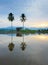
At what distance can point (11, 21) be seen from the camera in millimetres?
86062

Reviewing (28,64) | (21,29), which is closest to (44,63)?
(28,64)

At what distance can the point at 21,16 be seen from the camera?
283 ft

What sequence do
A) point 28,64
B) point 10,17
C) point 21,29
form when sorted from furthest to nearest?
1. point 21,29
2. point 10,17
3. point 28,64

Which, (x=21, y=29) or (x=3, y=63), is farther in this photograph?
(x=21, y=29)

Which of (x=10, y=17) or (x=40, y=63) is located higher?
(x=10, y=17)

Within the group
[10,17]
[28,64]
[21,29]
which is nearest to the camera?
[28,64]

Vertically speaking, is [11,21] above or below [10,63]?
above

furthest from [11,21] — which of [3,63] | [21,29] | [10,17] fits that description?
[3,63]

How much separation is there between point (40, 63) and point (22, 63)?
167cm

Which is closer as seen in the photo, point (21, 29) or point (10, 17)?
point (10, 17)

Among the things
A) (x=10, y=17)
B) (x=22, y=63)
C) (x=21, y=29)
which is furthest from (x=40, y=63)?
(x=21, y=29)

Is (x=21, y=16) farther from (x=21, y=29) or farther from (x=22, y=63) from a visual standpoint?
(x=22, y=63)

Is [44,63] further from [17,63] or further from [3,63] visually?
[3,63]

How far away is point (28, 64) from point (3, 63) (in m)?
2.34
